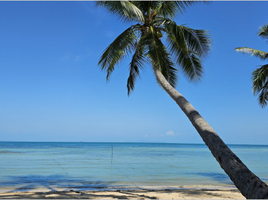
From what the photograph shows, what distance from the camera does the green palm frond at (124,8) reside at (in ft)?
19.8

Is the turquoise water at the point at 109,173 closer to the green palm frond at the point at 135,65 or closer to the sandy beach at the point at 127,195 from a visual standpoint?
the sandy beach at the point at 127,195

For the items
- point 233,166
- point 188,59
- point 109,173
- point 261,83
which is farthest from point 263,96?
point 233,166

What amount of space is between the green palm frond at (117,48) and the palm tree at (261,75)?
30.3 feet

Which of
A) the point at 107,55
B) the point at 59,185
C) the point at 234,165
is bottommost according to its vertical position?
the point at 59,185

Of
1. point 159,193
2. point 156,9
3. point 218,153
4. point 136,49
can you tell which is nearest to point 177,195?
point 159,193

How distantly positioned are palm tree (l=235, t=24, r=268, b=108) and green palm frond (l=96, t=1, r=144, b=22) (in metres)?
9.80

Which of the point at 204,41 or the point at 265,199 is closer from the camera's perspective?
the point at 265,199

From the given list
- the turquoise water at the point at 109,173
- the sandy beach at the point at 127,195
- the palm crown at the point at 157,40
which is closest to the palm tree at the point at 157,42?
the palm crown at the point at 157,40

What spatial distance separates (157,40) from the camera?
727 centimetres

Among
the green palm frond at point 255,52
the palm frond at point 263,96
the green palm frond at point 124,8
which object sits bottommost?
the palm frond at point 263,96

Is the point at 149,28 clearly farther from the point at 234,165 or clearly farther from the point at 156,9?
the point at 234,165

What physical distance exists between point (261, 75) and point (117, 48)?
1039cm

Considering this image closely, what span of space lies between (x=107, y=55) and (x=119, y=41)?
0.69m

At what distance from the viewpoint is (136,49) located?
332 inches
